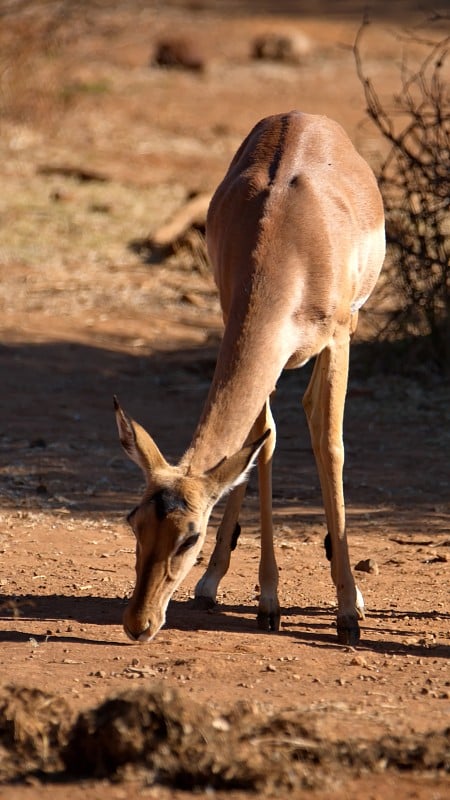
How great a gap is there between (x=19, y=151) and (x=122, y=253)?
506 centimetres

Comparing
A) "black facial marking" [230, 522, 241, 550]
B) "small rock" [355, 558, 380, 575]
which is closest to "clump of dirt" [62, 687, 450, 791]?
"black facial marking" [230, 522, 241, 550]

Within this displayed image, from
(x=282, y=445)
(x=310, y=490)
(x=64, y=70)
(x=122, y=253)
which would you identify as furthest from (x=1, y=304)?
(x=64, y=70)

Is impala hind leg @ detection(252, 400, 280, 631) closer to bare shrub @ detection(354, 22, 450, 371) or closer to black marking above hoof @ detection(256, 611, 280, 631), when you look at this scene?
black marking above hoof @ detection(256, 611, 280, 631)

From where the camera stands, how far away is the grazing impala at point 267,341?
4.58m

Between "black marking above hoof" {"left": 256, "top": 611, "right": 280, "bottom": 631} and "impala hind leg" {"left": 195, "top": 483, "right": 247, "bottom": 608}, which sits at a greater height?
"impala hind leg" {"left": 195, "top": 483, "right": 247, "bottom": 608}

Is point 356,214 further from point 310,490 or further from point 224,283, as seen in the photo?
point 310,490

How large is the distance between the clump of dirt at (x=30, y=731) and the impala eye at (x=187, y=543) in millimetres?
723

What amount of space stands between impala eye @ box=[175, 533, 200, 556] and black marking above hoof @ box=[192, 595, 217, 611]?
128cm

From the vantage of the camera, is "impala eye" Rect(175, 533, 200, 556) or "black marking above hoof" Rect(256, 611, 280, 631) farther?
"black marking above hoof" Rect(256, 611, 280, 631)

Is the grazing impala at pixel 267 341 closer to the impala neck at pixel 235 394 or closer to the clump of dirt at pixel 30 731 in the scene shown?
the impala neck at pixel 235 394

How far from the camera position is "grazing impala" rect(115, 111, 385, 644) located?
15.0 ft

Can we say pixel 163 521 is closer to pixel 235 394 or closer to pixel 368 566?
pixel 235 394

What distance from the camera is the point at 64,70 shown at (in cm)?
1933

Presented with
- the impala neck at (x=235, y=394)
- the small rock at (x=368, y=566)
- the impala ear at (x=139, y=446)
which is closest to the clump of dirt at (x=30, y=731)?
the impala ear at (x=139, y=446)
